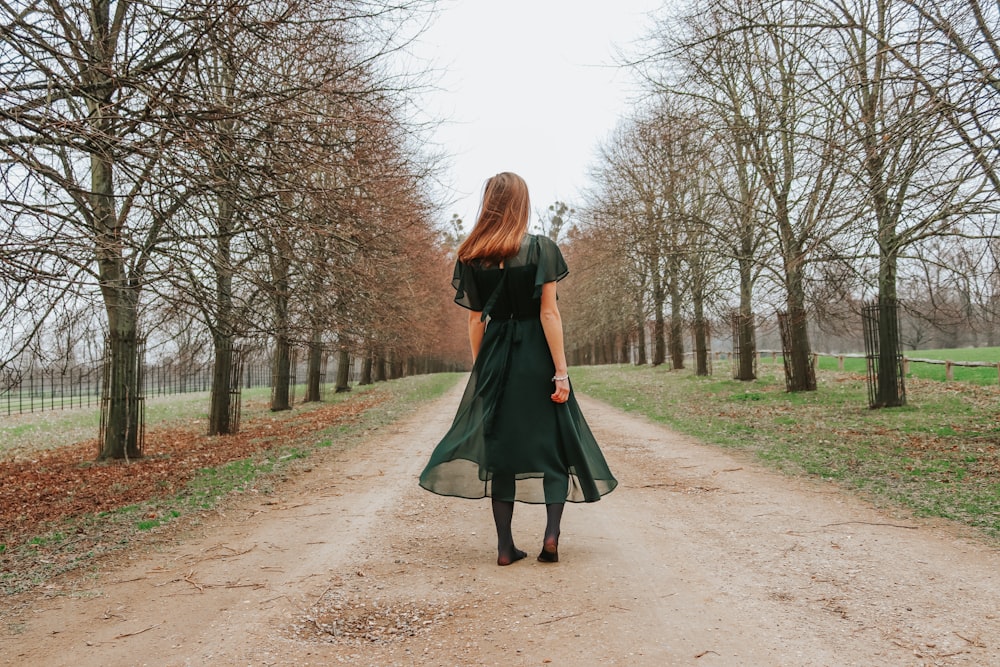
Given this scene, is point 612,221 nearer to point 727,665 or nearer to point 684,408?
point 684,408

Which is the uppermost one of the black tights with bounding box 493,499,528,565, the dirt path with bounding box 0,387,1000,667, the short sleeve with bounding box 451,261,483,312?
the short sleeve with bounding box 451,261,483,312

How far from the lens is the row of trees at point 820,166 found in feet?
25.3

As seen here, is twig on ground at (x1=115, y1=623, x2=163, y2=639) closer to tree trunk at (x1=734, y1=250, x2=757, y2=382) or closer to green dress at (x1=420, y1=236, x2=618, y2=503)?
green dress at (x1=420, y1=236, x2=618, y2=503)

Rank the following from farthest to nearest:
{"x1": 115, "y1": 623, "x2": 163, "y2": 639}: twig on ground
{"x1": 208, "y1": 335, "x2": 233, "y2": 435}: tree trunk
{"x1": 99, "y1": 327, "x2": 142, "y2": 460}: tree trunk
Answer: {"x1": 208, "y1": 335, "x2": 233, "y2": 435}: tree trunk < {"x1": 99, "y1": 327, "x2": 142, "y2": 460}: tree trunk < {"x1": 115, "y1": 623, "x2": 163, "y2": 639}: twig on ground

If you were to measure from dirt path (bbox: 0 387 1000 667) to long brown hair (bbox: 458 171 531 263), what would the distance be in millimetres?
1826

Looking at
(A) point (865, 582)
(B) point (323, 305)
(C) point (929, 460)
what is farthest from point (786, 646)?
(B) point (323, 305)

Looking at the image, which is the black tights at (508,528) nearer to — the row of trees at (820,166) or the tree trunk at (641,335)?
the row of trees at (820,166)

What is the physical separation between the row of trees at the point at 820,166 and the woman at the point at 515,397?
5166 millimetres

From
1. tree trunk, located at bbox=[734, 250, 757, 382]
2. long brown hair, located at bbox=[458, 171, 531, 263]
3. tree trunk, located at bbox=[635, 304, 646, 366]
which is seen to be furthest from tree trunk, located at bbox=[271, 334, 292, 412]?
long brown hair, located at bbox=[458, 171, 531, 263]

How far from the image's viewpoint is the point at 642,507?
5.65 meters

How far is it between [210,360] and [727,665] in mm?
13755

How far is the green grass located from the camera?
20.7 ft

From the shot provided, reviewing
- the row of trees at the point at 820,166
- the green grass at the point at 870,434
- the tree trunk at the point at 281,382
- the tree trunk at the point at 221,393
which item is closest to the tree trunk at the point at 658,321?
the row of trees at the point at 820,166

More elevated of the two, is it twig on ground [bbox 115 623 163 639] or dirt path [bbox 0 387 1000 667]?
dirt path [bbox 0 387 1000 667]
